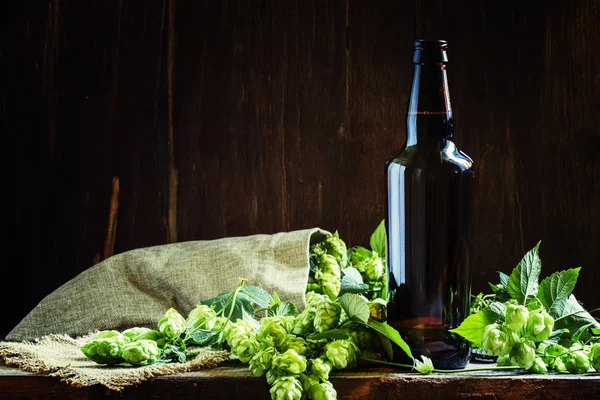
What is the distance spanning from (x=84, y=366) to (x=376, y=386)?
36 cm

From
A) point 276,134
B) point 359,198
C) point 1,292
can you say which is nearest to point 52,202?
point 1,292

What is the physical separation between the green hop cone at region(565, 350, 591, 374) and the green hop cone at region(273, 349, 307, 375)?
1.02 feet

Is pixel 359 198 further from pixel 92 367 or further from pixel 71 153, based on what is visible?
pixel 92 367

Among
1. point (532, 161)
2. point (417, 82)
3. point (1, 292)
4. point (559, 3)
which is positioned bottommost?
point (1, 292)

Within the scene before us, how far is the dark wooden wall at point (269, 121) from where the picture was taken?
1.44 meters

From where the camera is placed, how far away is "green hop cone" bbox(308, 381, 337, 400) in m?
0.80

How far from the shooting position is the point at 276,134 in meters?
1.48

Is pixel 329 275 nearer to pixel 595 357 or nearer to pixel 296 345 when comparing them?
pixel 296 345

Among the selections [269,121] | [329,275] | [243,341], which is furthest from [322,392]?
[269,121]

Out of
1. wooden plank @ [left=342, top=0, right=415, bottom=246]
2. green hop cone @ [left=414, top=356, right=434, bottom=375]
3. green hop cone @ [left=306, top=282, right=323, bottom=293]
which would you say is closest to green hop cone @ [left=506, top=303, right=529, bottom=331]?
green hop cone @ [left=414, top=356, right=434, bottom=375]

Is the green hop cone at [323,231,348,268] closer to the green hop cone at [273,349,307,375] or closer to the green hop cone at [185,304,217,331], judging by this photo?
the green hop cone at [185,304,217,331]

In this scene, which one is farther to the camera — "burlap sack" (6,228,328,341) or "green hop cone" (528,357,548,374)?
"burlap sack" (6,228,328,341)

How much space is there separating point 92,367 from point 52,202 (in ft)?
2.26

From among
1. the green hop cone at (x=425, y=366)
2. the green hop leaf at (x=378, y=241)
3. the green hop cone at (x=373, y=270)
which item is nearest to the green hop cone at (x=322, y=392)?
the green hop cone at (x=425, y=366)
